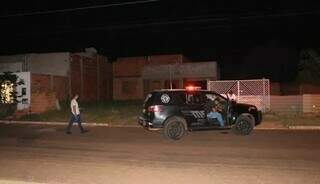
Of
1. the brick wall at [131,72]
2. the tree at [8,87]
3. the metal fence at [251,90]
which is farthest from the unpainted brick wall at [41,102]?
the brick wall at [131,72]

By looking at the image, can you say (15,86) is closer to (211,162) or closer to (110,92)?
(110,92)

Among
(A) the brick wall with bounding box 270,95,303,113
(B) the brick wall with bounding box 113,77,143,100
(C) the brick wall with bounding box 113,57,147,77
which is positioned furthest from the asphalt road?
(C) the brick wall with bounding box 113,57,147,77

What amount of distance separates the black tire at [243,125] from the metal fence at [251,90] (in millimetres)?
9674

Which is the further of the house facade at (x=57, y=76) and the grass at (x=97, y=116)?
the house facade at (x=57, y=76)

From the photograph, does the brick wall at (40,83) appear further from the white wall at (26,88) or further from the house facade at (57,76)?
the white wall at (26,88)

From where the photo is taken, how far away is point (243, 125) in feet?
62.6

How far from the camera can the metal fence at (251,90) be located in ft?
94.1

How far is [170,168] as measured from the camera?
1162 centimetres

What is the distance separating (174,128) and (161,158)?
16.0ft

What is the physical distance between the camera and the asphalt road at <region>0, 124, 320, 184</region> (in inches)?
414

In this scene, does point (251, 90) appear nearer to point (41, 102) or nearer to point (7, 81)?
point (41, 102)

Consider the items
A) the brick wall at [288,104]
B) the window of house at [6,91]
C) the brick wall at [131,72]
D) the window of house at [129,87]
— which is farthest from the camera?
the window of house at [129,87]

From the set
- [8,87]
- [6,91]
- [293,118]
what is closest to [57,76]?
[8,87]

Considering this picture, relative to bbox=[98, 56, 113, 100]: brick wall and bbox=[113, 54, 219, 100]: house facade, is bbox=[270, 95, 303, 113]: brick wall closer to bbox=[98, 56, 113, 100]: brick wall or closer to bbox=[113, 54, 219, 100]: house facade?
bbox=[113, 54, 219, 100]: house facade
